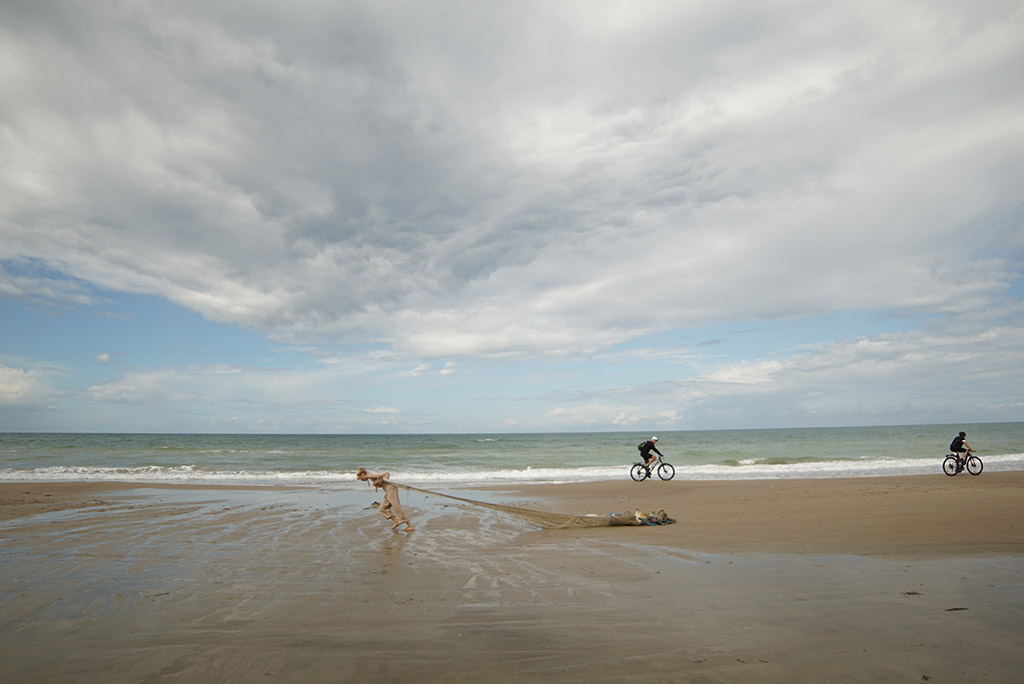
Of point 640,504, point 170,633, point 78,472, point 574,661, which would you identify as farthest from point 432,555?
point 78,472

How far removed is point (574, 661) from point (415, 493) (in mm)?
13335

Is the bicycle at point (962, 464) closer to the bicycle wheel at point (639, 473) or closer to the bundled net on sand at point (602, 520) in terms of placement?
the bicycle wheel at point (639, 473)

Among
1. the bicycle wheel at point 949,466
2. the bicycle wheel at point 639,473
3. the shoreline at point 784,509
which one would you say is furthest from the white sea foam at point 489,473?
the shoreline at point 784,509

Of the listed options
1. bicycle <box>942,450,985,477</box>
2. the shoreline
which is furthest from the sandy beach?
bicycle <box>942,450,985,477</box>

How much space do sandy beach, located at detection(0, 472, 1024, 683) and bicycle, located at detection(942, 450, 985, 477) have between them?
12977 mm

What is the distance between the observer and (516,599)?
5457mm

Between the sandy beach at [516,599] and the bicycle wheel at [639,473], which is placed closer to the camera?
the sandy beach at [516,599]

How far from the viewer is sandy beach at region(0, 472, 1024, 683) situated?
3797 millimetres

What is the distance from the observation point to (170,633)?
14.8 ft

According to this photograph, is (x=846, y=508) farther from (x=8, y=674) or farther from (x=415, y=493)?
(x=8, y=674)

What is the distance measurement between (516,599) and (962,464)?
24857 millimetres

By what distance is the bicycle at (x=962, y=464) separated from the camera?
69.7 feet

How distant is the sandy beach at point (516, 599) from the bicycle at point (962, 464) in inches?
511

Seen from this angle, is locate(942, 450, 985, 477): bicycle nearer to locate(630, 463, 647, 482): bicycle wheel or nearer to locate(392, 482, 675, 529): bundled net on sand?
locate(630, 463, 647, 482): bicycle wheel
